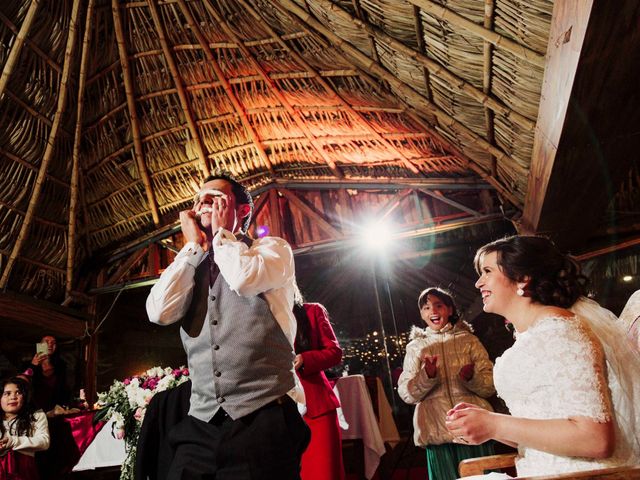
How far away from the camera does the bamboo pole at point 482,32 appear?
2.56 meters

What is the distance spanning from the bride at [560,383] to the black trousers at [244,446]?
0.47 metres

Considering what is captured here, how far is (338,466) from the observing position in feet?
8.79

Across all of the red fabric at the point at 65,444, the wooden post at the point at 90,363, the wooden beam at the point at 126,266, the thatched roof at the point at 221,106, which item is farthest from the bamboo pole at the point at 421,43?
the wooden post at the point at 90,363

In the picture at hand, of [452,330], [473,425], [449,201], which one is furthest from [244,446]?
[449,201]

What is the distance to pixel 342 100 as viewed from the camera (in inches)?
204

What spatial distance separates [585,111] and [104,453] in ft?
12.1

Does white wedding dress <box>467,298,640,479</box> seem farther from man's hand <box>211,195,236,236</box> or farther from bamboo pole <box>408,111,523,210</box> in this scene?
bamboo pole <box>408,111,523,210</box>

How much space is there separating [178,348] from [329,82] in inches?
224

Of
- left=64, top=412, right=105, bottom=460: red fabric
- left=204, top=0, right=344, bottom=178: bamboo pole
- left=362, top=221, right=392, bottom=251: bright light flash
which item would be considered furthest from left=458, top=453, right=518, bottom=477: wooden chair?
left=362, top=221, right=392, bottom=251: bright light flash

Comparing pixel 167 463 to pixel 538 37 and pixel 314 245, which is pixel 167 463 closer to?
pixel 538 37

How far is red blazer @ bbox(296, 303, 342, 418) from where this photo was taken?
8.99 feet

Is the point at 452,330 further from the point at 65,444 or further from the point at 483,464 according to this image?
the point at 65,444

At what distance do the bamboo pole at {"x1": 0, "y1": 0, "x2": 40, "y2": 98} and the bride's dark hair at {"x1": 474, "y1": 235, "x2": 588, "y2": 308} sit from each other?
4282 millimetres

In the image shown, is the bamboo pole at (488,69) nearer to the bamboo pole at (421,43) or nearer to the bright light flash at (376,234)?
the bamboo pole at (421,43)
